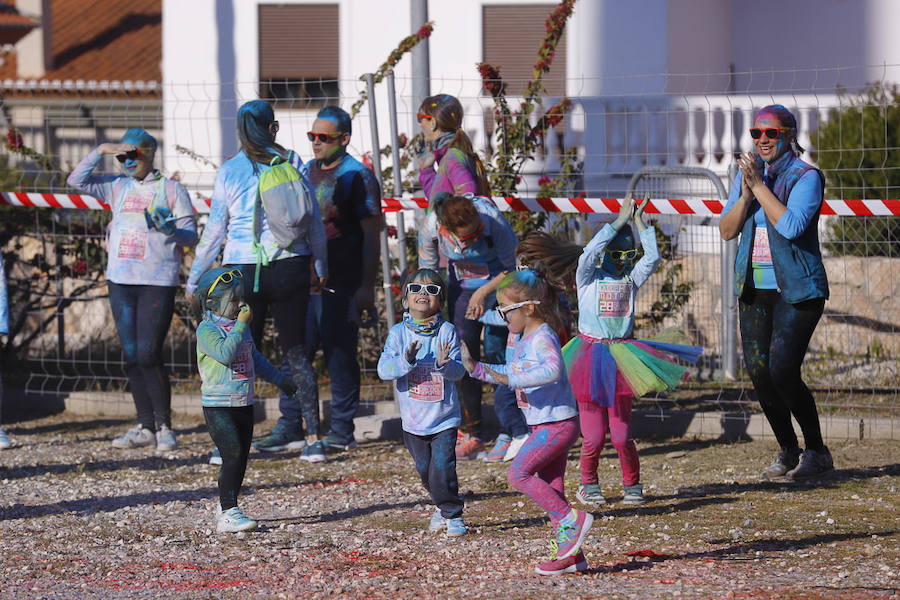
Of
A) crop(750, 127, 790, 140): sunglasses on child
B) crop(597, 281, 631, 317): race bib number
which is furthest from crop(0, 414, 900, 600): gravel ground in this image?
crop(750, 127, 790, 140): sunglasses on child

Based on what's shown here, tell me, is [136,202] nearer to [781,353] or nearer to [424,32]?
[424,32]

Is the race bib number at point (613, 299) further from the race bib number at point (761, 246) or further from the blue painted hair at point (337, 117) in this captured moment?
the blue painted hair at point (337, 117)

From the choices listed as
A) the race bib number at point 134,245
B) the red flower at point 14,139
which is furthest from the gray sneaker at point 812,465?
the red flower at point 14,139

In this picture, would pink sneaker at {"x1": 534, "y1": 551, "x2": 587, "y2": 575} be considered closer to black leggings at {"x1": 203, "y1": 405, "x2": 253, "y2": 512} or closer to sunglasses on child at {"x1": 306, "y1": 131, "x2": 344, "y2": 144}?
black leggings at {"x1": 203, "y1": 405, "x2": 253, "y2": 512}

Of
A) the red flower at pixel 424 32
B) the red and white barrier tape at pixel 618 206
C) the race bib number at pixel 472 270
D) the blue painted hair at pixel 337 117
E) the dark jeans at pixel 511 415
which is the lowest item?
the dark jeans at pixel 511 415

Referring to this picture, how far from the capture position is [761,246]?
21.2 ft

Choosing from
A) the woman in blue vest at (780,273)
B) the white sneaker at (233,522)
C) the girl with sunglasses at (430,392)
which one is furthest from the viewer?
the woman in blue vest at (780,273)

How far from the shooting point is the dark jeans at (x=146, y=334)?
7.78 metres

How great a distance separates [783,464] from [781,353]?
2.09ft

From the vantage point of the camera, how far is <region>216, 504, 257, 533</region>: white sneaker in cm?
568

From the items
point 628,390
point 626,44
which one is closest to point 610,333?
point 628,390

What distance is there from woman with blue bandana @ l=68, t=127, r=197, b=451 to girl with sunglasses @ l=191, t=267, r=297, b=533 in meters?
1.95

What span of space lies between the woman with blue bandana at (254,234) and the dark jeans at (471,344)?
75 cm

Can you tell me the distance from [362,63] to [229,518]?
14200 millimetres
